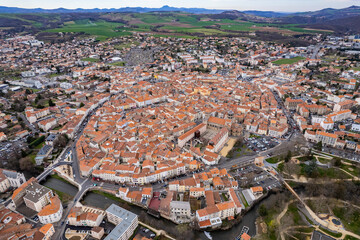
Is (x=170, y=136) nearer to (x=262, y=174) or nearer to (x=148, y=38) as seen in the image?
(x=262, y=174)

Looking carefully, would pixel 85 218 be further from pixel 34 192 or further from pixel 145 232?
pixel 34 192

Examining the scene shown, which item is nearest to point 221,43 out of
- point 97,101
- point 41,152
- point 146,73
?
point 146,73

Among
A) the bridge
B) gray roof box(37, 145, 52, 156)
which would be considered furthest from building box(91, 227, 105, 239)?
gray roof box(37, 145, 52, 156)

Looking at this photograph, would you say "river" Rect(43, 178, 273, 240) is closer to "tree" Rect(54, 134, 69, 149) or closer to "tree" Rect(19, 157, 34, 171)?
"tree" Rect(19, 157, 34, 171)

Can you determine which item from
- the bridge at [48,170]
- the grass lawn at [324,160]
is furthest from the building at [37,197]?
→ the grass lawn at [324,160]

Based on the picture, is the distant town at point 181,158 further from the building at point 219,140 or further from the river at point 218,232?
the building at point 219,140
